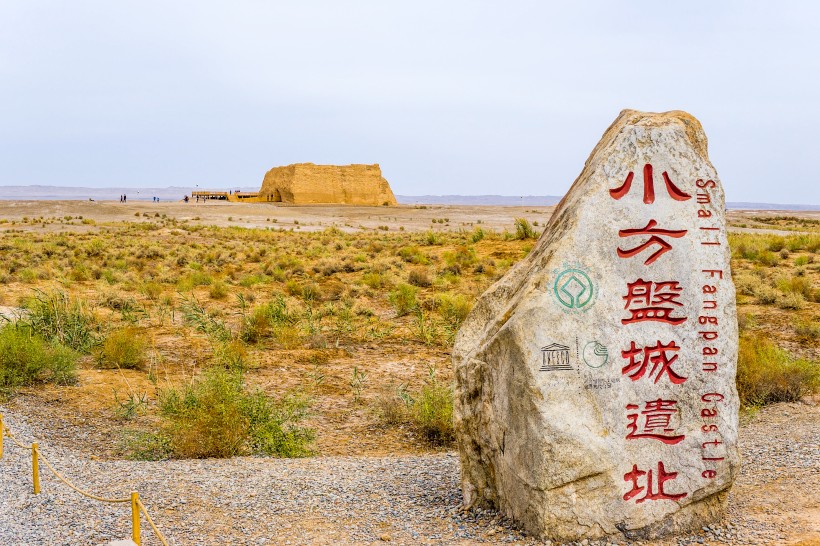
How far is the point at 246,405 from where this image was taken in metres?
8.95

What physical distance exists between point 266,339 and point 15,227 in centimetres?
3718

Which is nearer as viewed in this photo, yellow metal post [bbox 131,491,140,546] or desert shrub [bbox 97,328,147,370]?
yellow metal post [bbox 131,491,140,546]

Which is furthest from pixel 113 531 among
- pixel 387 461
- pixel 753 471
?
pixel 753 471

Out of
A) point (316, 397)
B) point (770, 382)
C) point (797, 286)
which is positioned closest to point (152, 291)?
point (316, 397)

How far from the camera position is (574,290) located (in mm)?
5391

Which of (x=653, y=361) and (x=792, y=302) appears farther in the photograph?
(x=792, y=302)

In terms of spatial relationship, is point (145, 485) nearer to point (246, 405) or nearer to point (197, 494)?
point (197, 494)

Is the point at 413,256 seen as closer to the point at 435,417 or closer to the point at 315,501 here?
the point at 435,417

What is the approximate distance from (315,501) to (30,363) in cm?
668

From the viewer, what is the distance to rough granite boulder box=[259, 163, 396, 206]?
90269 mm

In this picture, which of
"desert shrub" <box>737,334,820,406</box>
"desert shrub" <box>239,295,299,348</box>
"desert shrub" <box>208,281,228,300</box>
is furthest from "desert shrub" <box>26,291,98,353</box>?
"desert shrub" <box>737,334,820,406</box>

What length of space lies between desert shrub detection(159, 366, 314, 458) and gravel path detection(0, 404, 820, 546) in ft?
1.19

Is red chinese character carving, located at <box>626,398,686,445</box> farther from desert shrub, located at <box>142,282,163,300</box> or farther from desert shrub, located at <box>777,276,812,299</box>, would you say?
desert shrub, located at <box>142,282,163,300</box>

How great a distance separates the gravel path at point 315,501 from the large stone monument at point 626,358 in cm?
35
